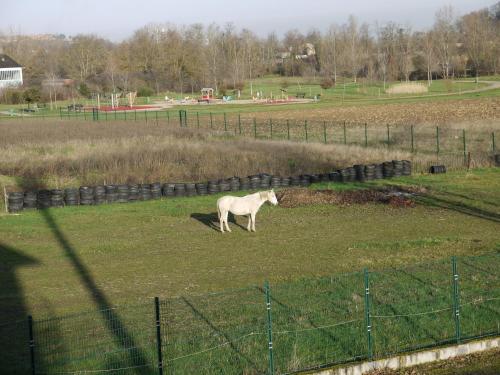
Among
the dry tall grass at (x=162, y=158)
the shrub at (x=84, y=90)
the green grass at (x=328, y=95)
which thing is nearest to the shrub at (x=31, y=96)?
the green grass at (x=328, y=95)

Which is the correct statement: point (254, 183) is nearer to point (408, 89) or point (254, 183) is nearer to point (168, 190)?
point (168, 190)

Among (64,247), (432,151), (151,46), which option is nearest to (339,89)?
(151,46)

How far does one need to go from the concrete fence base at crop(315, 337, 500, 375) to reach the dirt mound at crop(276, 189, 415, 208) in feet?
47.9

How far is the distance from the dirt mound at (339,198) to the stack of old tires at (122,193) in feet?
20.1

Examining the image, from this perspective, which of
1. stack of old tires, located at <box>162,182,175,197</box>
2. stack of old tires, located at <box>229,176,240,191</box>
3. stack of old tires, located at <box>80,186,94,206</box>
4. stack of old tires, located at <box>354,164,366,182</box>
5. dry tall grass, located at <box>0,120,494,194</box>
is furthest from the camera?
dry tall grass, located at <box>0,120,494,194</box>

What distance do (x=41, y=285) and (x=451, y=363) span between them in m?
10.5

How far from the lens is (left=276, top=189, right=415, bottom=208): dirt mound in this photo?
29536 mm

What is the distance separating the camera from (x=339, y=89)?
13050 centimetres

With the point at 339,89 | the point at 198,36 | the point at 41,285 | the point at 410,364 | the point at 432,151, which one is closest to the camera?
the point at 410,364

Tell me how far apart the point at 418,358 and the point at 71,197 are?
1982cm

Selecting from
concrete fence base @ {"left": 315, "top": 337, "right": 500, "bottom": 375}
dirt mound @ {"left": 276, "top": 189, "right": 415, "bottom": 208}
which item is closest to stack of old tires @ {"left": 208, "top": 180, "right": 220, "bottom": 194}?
dirt mound @ {"left": 276, "top": 189, "right": 415, "bottom": 208}

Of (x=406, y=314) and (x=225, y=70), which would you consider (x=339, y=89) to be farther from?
(x=406, y=314)

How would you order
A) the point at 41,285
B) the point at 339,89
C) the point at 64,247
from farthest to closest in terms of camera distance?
the point at 339,89
the point at 64,247
the point at 41,285

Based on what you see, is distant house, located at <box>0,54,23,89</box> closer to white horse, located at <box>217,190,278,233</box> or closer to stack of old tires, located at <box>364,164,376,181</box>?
stack of old tires, located at <box>364,164,376,181</box>
